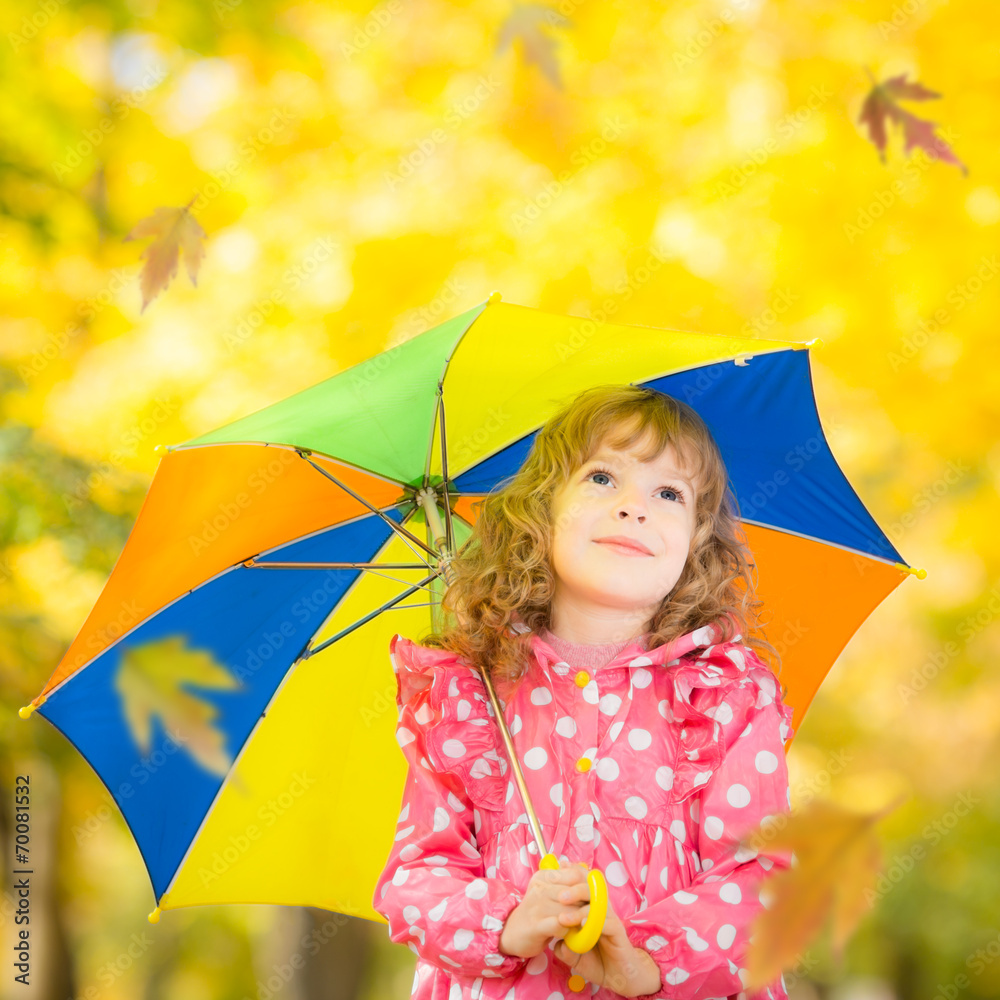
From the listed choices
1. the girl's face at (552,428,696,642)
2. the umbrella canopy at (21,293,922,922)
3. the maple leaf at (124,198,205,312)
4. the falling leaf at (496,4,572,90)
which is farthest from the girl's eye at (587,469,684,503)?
the maple leaf at (124,198,205,312)

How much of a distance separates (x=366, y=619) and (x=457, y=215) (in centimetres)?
186

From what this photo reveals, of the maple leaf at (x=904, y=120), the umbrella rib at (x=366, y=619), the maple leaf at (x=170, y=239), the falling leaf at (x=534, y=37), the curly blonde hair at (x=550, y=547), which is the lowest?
the umbrella rib at (x=366, y=619)

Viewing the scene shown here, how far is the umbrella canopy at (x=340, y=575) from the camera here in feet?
7.34

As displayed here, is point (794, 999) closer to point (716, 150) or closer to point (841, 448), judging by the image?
point (841, 448)

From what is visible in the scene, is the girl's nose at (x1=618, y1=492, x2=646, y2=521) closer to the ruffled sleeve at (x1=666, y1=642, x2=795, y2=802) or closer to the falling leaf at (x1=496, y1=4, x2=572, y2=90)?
the ruffled sleeve at (x1=666, y1=642, x2=795, y2=802)

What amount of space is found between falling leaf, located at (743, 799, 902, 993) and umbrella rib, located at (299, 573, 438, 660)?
128cm

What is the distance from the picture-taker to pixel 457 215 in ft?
12.7

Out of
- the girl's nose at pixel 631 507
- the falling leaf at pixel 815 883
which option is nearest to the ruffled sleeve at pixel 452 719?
the girl's nose at pixel 631 507

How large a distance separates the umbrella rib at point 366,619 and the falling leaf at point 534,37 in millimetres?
1262

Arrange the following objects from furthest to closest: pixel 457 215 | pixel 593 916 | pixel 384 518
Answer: pixel 457 215 < pixel 384 518 < pixel 593 916

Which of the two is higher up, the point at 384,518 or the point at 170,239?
the point at 170,239

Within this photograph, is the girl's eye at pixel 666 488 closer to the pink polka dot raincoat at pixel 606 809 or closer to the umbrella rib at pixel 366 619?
the pink polka dot raincoat at pixel 606 809

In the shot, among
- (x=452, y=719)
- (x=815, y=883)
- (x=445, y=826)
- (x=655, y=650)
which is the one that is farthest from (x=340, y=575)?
(x=815, y=883)

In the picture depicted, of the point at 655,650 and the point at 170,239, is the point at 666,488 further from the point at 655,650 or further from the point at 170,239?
the point at 170,239
